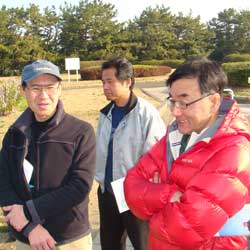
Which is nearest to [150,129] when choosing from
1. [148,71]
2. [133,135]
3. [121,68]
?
[133,135]

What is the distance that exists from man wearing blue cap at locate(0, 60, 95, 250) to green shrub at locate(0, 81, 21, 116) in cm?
1218

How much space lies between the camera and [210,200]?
173 centimetres

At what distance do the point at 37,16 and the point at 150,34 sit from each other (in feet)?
46.4

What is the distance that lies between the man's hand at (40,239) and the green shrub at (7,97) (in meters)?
12.4

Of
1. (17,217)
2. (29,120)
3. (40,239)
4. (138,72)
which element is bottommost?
(138,72)

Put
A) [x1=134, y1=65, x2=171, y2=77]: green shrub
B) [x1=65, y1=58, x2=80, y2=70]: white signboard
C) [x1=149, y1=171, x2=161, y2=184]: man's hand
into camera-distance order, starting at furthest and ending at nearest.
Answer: [x1=134, y1=65, x2=171, y2=77]: green shrub, [x1=65, y1=58, x2=80, y2=70]: white signboard, [x1=149, y1=171, x2=161, y2=184]: man's hand

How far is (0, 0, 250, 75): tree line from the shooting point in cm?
4825

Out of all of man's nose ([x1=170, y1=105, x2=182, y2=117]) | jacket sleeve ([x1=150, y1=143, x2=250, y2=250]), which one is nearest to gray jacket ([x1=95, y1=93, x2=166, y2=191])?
man's nose ([x1=170, y1=105, x2=182, y2=117])

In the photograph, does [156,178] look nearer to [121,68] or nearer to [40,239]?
[40,239]

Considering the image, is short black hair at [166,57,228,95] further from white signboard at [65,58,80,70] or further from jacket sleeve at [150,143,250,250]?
white signboard at [65,58,80,70]

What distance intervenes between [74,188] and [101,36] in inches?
2005

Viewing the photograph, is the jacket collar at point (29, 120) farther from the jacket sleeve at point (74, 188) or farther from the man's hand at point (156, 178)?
the man's hand at point (156, 178)

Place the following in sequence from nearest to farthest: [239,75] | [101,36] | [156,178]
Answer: [156,178]
[239,75]
[101,36]

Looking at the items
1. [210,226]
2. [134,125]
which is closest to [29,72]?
[134,125]
